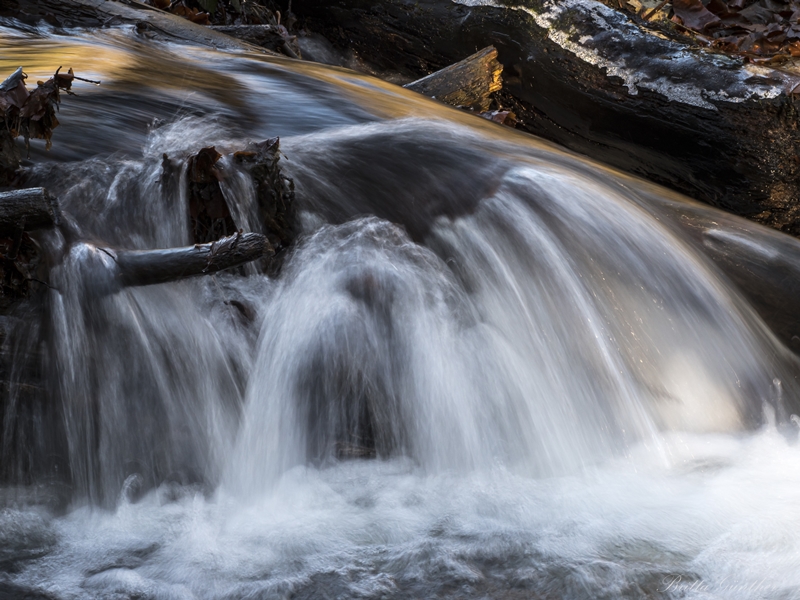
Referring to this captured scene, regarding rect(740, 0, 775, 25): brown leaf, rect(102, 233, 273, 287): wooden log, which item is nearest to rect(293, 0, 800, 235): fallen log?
rect(740, 0, 775, 25): brown leaf

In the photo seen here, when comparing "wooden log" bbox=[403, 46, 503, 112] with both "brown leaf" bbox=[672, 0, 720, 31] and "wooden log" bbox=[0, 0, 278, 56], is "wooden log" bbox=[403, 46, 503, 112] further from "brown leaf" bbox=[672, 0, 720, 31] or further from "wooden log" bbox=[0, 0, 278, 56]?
"brown leaf" bbox=[672, 0, 720, 31]

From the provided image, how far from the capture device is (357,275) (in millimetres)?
3229

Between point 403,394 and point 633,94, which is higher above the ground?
point 633,94

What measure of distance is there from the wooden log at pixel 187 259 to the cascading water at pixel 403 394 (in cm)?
9

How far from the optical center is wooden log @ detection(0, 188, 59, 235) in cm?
247

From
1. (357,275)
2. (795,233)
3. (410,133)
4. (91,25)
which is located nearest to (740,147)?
(795,233)

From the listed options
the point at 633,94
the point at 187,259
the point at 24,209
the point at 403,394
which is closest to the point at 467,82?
the point at 633,94

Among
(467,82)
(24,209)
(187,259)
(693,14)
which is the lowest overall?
(187,259)

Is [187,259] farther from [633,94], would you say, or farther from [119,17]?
[633,94]

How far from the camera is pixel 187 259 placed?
8.46 ft

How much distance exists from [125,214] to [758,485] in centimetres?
253

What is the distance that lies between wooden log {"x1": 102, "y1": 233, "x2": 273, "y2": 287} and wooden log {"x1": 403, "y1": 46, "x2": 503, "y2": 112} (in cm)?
306

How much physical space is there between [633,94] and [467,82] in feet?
3.51

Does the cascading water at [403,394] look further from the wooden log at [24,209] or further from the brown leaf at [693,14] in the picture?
the brown leaf at [693,14]
